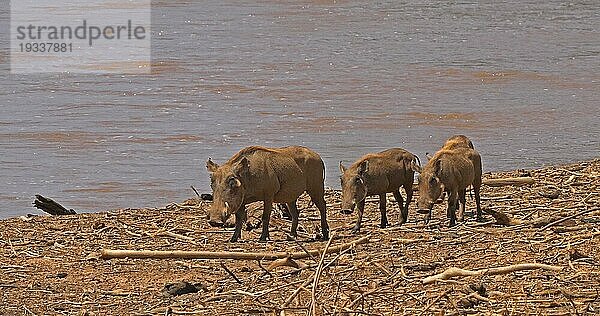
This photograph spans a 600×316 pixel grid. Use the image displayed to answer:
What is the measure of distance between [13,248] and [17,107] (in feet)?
45.7

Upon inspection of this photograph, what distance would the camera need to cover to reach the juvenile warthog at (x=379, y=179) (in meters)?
11.0

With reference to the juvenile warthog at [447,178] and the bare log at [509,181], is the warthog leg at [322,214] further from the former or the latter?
the bare log at [509,181]

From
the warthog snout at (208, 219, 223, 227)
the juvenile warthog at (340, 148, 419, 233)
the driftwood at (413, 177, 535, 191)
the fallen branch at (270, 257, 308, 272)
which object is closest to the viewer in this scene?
the fallen branch at (270, 257, 308, 272)

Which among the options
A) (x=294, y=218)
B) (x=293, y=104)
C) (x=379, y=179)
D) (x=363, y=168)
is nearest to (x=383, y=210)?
(x=379, y=179)

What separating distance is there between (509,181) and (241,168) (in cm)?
413

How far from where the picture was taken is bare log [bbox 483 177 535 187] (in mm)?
12902

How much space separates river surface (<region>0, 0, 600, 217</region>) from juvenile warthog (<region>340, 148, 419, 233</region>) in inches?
149

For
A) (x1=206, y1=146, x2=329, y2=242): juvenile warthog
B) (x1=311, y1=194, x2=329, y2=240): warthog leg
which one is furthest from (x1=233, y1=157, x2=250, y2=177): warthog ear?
(x1=311, y1=194, x2=329, y2=240): warthog leg

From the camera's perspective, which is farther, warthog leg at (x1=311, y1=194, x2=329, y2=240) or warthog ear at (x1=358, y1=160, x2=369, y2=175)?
warthog ear at (x1=358, y1=160, x2=369, y2=175)

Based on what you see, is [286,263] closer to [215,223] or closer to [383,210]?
[215,223]

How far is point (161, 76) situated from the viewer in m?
28.8

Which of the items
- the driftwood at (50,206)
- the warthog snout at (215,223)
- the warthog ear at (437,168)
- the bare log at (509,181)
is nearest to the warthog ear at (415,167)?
the warthog ear at (437,168)

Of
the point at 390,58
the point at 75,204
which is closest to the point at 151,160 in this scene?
the point at 75,204

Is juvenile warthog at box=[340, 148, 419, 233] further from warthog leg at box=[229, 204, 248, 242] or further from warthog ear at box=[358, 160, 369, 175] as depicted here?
warthog leg at box=[229, 204, 248, 242]
